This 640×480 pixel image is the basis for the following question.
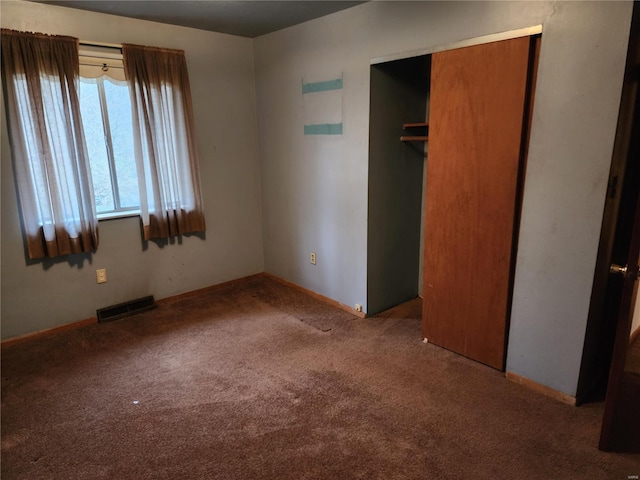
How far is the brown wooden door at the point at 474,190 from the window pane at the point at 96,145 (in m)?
2.52

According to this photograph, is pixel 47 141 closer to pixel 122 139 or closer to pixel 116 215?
pixel 122 139

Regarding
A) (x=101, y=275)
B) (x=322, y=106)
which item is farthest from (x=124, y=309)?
(x=322, y=106)

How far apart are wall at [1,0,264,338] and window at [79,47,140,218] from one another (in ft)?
0.51

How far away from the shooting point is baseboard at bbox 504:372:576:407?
227cm

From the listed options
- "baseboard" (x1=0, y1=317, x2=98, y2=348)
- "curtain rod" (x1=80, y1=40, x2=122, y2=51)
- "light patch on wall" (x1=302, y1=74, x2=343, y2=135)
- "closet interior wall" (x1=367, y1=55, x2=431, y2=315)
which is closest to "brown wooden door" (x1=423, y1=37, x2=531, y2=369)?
"closet interior wall" (x1=367, y1=55, x2=431, y2=315)

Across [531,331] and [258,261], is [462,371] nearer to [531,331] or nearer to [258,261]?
[531,331]

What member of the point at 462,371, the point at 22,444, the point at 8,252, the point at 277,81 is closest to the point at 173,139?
the point at 277,81

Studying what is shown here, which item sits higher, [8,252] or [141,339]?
[8,252]

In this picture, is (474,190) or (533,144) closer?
(533,144)

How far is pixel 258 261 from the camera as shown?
4426mm

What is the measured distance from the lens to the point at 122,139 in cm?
335

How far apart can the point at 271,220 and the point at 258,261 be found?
0.50 meters

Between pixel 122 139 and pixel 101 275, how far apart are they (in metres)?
1.12

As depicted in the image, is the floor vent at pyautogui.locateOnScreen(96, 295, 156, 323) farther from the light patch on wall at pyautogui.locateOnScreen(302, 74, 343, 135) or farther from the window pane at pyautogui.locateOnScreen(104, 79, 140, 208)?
the light patch on wall at pyautogui.locateOnScreen(302, 74, 343, 135)
